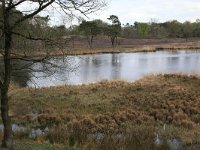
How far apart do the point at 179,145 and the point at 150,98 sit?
918 centimetres

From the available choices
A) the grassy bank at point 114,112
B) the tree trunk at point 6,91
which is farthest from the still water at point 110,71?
the tree trunk at point 6,91

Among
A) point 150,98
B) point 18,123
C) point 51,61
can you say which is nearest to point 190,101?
point 150,98

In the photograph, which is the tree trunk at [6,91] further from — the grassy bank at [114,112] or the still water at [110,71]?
the grassy bank at [114,112]

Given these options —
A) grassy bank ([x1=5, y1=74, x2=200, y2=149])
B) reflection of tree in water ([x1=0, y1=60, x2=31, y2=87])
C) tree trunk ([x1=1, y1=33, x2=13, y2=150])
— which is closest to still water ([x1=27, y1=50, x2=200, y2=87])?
reflection of tree in water ([x1=0, y1=60, x2=31, y2=87])

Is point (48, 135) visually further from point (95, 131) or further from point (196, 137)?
point (196, 137)

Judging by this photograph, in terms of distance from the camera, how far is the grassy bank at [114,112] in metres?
16.5

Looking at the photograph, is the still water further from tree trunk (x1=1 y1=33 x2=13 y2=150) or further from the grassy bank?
tree trunk (x1=1 y1=33 x2=13 y2=150)

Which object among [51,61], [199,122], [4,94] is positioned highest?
[51,61]

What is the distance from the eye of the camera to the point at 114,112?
2172 centimetres

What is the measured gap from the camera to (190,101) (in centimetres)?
2464

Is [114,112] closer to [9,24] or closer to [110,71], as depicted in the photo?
[9,24]

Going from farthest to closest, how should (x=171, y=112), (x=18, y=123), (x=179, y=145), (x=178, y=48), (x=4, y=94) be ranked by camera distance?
(x=178, y=48)
(x=171, y=112)
(x=18, y=123)
(x=179, y=145)
(x=4, y=94)

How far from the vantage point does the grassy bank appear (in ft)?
54.2

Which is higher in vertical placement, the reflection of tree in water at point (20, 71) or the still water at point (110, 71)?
the reflection of tree in water at point (20, 71)
